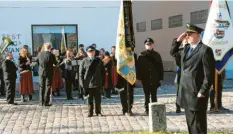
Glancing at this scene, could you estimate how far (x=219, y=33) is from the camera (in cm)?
1011

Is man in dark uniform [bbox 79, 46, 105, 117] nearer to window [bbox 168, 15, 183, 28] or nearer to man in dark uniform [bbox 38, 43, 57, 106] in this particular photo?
man in dark uniform [bbox 38, 43, 57, 106]

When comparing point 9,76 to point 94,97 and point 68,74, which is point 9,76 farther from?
point 94,97

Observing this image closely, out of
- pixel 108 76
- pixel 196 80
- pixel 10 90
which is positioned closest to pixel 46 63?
pixel 10 90

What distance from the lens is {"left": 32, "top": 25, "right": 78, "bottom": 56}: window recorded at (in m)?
16.7

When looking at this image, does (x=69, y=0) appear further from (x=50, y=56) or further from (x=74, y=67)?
(x=50, y=56)

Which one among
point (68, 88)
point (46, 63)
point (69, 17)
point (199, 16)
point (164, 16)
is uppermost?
point (164, 16)

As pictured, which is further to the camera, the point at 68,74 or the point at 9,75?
the point at 68,74

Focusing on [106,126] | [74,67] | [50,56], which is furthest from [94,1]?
[106,126]

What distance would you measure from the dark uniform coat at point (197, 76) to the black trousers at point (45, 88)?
20.3 ft

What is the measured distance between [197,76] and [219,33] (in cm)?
422

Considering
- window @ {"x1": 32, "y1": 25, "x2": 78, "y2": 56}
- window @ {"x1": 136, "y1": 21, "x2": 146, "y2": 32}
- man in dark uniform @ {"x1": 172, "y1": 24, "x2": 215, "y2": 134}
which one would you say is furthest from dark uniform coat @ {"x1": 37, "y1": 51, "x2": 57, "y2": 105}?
window @ {"x1": 136, "y1": 21, "x2": 146, "y2": 32}

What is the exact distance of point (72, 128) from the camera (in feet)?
28.3

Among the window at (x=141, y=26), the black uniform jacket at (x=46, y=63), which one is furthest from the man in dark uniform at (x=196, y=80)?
the window at (x=141, y=26)

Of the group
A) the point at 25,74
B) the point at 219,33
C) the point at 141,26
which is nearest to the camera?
the point at 219,33
